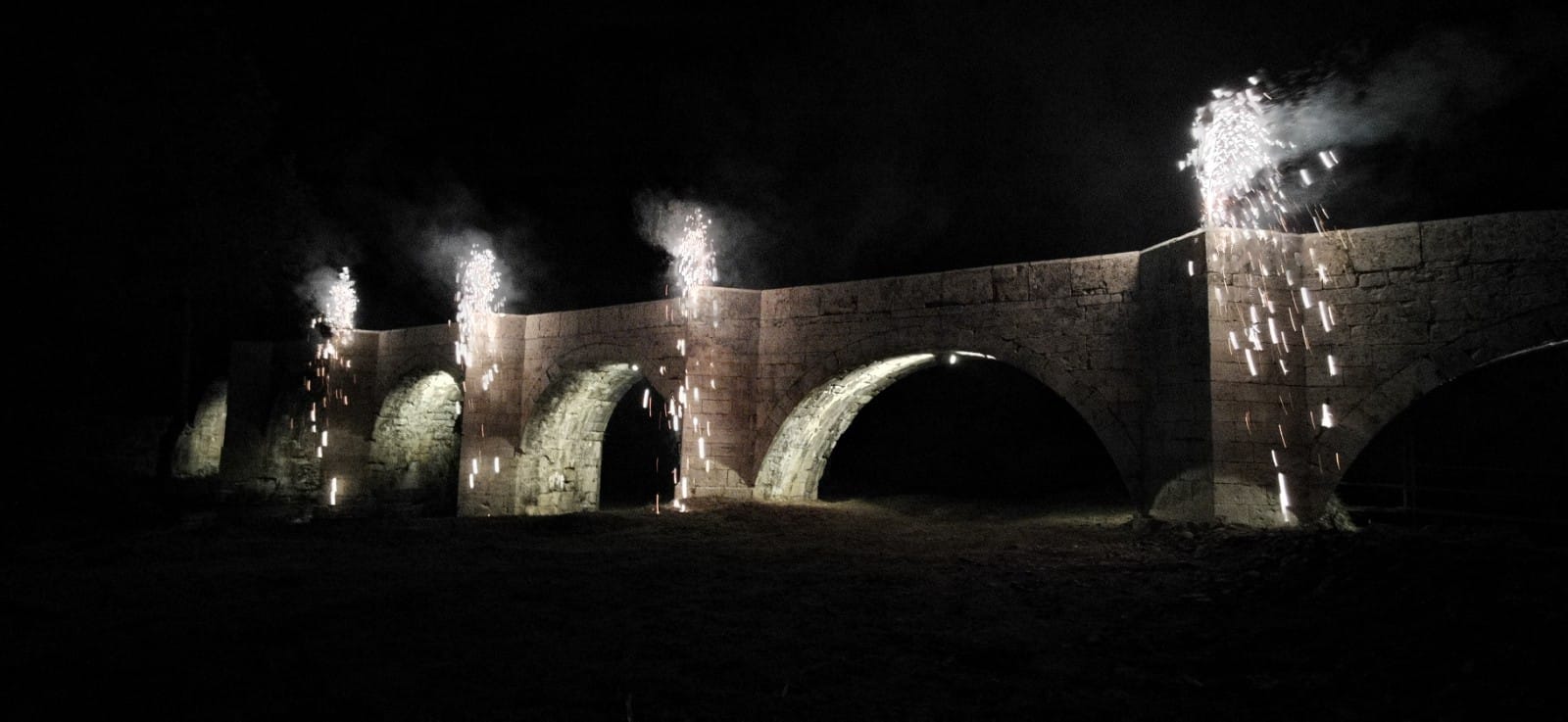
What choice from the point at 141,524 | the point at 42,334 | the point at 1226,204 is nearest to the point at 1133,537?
the point at 1226,204

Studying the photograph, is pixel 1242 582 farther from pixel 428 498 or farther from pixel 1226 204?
pixel 428 498

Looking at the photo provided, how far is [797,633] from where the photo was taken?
13.4ft

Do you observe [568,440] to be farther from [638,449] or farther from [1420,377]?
[1420,377]

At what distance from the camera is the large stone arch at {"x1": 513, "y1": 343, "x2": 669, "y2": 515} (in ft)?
42.6

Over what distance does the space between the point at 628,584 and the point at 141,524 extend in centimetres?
804

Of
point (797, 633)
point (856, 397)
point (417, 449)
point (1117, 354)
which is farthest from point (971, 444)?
point (797, 633)

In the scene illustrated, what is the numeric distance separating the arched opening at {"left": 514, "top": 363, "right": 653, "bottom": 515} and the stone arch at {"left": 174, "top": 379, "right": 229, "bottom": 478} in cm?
1455

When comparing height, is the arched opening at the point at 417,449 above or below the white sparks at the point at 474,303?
below

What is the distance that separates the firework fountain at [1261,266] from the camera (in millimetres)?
7105

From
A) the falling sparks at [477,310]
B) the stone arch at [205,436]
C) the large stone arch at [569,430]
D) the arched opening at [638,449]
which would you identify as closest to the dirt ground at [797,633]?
the large stone arch at [569,430]

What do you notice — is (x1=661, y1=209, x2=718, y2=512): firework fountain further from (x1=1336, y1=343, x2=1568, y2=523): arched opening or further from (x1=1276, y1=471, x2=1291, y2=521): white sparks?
(x1=1336, y1=343, x2=1568, y2=523): arched opening

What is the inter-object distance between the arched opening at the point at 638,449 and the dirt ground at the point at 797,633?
14.9 m

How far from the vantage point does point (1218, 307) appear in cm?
721

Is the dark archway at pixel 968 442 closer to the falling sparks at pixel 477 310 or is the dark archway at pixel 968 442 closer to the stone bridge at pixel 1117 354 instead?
the stone bridge at pixel 1117 354
